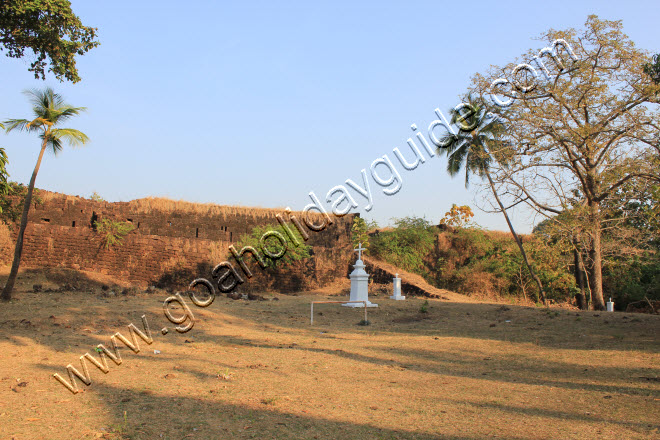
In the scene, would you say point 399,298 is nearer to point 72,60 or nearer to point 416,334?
point 416,334

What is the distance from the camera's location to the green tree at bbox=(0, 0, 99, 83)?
32.4 feet

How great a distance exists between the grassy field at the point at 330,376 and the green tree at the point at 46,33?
550cm

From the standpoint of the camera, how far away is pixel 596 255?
1499cm

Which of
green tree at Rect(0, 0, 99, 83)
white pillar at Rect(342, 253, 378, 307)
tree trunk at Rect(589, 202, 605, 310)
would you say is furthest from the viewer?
white pillar at Rect(342, 253, 378, 307)

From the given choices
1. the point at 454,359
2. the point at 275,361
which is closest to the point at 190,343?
the point at 275,361

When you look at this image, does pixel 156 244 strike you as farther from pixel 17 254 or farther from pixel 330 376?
pixel 330 376

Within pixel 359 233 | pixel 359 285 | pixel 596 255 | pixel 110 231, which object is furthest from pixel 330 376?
pixel 359 233

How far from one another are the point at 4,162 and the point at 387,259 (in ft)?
62.1

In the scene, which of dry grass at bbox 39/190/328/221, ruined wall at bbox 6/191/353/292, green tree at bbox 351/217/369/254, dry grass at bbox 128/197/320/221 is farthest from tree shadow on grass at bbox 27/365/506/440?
green tree at bbox 351/217/369/254

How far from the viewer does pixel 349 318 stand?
14141 millimetres

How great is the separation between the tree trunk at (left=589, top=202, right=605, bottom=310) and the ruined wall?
1102 centimetres

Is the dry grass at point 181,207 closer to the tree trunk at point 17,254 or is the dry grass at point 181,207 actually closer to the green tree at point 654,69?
the tree trunk at point 17,254

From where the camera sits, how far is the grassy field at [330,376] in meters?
4.97

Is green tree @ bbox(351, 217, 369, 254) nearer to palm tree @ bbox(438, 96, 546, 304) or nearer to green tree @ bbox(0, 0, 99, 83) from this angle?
palm tree @ bbox(438, 96, 546, 304)
